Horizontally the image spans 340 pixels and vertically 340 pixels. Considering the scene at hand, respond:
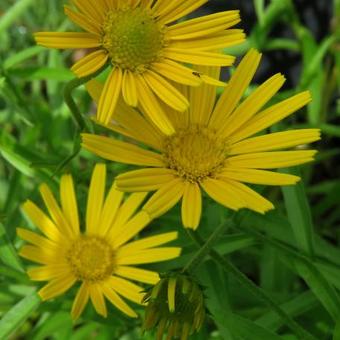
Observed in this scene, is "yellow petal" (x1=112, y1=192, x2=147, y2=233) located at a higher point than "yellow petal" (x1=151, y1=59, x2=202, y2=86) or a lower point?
lower

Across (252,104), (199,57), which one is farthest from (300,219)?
(199,57)

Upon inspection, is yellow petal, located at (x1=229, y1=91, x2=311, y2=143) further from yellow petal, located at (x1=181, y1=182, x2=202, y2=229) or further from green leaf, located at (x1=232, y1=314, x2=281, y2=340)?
green leaf, located at (x1=232, y1=314, x2=281, y2=340)

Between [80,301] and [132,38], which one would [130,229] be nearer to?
[80,301]

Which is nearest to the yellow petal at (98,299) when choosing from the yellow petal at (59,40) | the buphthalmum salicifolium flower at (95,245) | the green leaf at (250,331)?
the buphthalmum salicifolium flower at (95,245)

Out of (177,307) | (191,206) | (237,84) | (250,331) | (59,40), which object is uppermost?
(59,40)

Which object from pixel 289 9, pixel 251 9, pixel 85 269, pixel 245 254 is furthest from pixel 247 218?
pixel 251 9

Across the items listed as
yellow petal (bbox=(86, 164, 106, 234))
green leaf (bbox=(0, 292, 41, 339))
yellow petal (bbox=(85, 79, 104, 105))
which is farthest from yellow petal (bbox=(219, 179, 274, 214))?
green leaf (bbox=(0, 292, 41, 339))
